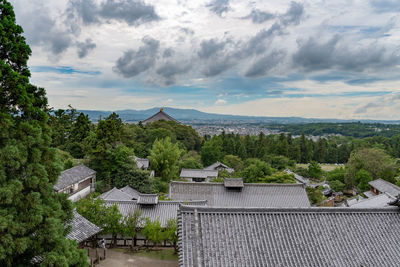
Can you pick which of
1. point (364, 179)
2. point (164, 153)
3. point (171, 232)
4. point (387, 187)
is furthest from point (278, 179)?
point (364, 179)

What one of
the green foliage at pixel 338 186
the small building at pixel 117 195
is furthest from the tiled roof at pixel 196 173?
the green foliage at pixel 338 186

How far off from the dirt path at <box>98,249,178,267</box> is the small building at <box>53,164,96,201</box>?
27.7 feet

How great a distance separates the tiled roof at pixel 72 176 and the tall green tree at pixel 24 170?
14.5 meters

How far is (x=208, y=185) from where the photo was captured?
22.3 meters

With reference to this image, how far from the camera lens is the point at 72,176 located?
22.5 meters

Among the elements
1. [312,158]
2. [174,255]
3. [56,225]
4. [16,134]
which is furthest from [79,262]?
[312,158]

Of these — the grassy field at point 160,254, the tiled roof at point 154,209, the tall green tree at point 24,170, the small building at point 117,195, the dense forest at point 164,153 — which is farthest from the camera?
the dense forest at point 164,153

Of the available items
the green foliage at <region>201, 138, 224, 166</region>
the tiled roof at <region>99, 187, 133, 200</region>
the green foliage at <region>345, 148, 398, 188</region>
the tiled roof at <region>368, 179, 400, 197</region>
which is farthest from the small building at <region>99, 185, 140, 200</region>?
the green foliage at <region>345, 148, 398, 188</region>

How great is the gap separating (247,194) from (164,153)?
41.1ft

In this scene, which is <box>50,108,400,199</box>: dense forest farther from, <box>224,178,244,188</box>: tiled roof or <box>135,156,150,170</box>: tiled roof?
<box>224,178,244,188</box>: tiled roof

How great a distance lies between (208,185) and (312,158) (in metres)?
50.5

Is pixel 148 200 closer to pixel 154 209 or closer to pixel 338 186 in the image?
pixel 154 209

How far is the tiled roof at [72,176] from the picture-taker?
20844 mm

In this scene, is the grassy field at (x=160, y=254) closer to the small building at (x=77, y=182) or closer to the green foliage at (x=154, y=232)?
the green foliage at (x=154, y=232)
